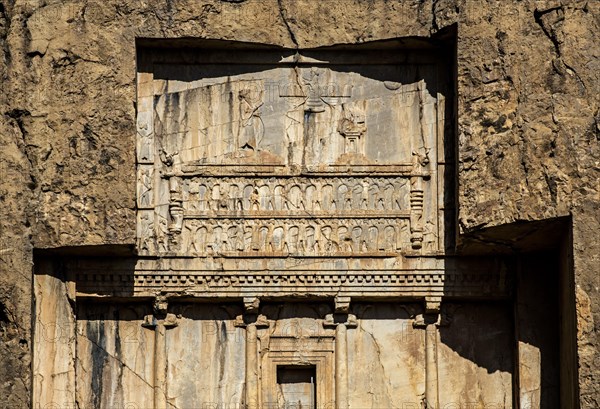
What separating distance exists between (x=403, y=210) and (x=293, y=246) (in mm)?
1046

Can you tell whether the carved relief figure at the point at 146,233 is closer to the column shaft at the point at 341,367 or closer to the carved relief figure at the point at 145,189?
the carved relief figure at the point at 145,189

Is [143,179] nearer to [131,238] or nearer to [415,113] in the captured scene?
[131,238]

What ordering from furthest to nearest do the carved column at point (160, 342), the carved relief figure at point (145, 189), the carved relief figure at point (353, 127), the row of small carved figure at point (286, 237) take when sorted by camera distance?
the carved relief figure at point (353, 127) → the carved relief figure at point (145, 189) → the row of small carved figure at point (286, 237) → the carved column at point (160, 342)

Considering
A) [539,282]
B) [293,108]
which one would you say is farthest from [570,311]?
[293,108]

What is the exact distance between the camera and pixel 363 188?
15.5 metres

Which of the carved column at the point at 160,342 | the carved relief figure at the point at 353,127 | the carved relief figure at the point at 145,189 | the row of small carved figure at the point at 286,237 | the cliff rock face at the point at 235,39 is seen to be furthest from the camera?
the carved relief figure at the point at 353,127

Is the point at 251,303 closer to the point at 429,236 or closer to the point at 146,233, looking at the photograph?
the point at 146,233

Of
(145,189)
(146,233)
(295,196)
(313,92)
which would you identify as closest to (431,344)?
(295,196)

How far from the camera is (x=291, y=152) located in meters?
15.6

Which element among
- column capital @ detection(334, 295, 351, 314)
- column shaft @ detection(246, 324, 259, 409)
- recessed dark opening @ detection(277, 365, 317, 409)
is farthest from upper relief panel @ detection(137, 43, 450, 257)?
recessed dark opening @ detection(277, 365, 317, 409)

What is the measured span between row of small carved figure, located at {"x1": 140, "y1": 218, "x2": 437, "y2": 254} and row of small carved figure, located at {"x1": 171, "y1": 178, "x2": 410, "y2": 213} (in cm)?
14

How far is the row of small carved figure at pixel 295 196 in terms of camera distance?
1547 cm

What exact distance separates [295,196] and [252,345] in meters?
1.39

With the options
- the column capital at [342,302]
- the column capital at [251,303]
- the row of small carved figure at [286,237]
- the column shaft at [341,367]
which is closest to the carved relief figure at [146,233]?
the row of small carved figure at [286,237]
